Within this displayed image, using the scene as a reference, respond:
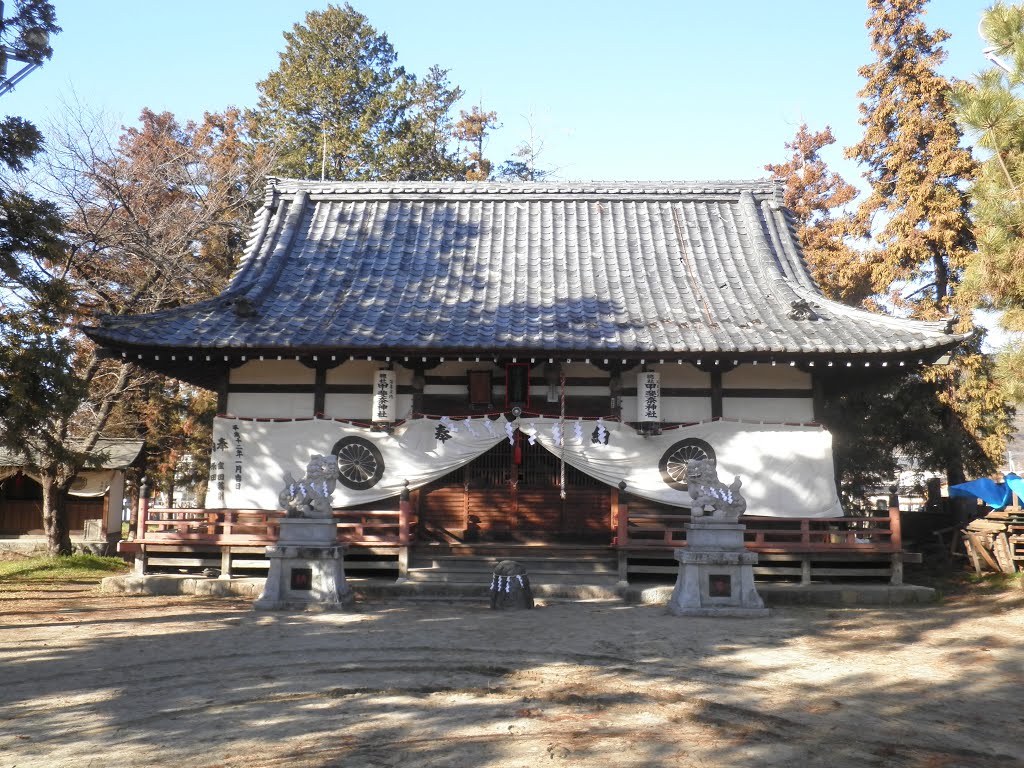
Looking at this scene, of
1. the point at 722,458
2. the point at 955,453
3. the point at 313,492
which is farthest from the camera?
the point at 955,453

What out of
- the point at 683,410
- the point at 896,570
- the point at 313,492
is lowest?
the point at 896,570

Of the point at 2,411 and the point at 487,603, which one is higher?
the point at 2,411

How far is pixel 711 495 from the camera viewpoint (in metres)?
10.9

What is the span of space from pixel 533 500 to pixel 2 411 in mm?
8704

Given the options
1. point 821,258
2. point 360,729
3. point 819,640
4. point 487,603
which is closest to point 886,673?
point 819,640

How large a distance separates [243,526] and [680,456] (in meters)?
7.61

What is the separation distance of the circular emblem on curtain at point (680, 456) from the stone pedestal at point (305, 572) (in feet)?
18.8

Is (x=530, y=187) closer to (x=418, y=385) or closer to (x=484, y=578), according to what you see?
(x=418, y=385)

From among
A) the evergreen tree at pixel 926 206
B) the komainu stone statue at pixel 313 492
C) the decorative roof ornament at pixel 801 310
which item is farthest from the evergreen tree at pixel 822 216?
the komainu stone statue at pixel 313 492

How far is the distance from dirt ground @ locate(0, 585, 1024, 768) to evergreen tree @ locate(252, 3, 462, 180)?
73.6 feet

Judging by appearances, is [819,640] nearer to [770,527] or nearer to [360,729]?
[770,527]

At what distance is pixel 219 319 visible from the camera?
1341cm

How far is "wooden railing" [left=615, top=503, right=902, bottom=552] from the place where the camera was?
1225cm

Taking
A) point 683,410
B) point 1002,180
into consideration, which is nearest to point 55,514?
point 683,410
